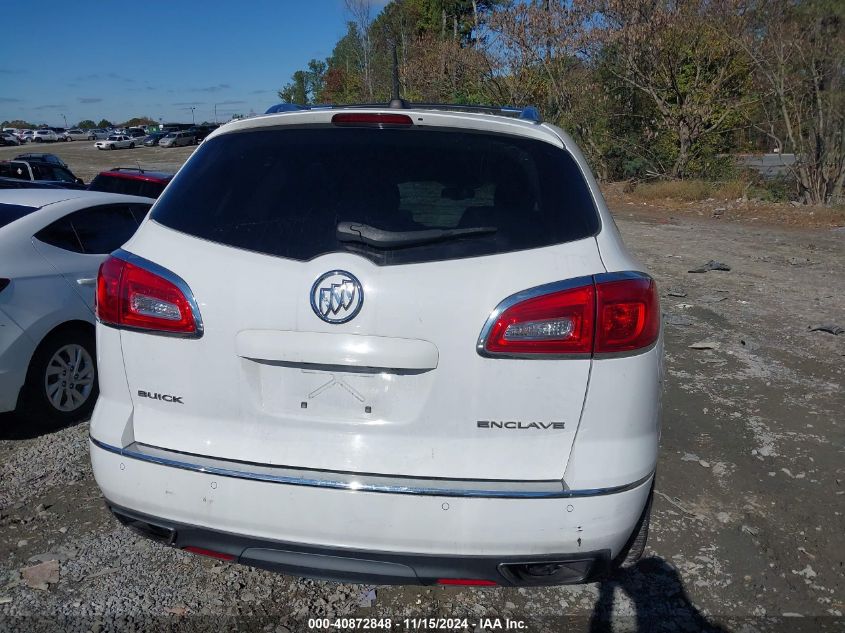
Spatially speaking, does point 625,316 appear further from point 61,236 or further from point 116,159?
point 116,159

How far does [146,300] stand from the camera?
7.89 feet

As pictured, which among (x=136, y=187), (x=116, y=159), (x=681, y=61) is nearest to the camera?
(x=136, y=187)

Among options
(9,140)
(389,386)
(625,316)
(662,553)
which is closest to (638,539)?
(662,553)

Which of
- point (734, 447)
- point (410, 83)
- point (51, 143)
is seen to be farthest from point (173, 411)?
point (51, 143)

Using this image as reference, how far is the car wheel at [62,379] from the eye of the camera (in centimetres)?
440

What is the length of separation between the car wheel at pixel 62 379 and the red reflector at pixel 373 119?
2837mm

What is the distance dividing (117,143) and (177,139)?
5.62 metres

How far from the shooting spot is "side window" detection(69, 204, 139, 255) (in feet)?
16.5

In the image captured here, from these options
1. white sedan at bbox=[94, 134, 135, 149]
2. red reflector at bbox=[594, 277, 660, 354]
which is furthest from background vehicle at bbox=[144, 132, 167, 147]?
red reflector at bbox=[594, 277, 660, 354]

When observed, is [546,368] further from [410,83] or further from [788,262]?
[410,83]

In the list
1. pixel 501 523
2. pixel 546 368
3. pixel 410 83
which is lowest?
pixel 501 523

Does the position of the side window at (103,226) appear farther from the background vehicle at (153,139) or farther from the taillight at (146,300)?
the background vehicle at (153,139)

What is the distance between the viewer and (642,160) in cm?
2173

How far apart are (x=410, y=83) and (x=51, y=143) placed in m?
64.5
